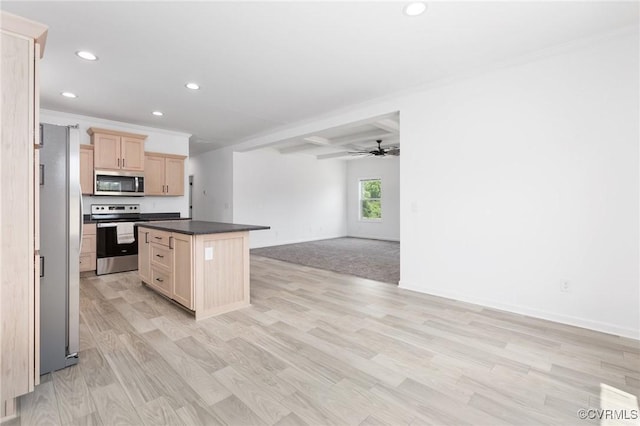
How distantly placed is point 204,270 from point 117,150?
11.6 ft

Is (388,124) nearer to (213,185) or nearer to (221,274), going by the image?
(221,274)

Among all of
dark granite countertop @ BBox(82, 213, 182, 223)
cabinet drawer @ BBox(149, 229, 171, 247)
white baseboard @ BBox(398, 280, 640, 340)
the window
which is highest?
the window

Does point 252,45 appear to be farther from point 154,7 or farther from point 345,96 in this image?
point 345,96

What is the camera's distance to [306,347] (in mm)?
2375

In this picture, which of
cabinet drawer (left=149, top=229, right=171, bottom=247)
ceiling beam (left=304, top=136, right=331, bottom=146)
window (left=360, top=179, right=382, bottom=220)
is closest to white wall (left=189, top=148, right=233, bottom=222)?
ceiling beam (left=304, top=136, right=331, bottom=146)

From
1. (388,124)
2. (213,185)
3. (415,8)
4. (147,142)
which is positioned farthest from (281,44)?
(213,185)

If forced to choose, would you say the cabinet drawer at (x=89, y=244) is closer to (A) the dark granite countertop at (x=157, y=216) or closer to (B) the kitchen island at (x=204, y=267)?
(A) the dark granite countertop at (x=157, y=216)

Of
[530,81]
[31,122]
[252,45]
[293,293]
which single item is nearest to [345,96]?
[252,45]

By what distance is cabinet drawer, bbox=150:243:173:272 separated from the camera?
3283 millimetres

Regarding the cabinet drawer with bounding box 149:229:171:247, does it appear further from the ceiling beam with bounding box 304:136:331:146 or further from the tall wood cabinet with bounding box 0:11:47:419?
the ceiling beam with bounding box 304:136:331:146

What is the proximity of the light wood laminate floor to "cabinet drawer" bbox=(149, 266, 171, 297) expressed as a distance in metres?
0.25

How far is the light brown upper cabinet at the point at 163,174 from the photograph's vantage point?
18.5 ft

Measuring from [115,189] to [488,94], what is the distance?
228 inches

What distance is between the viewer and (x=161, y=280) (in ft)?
11.5
